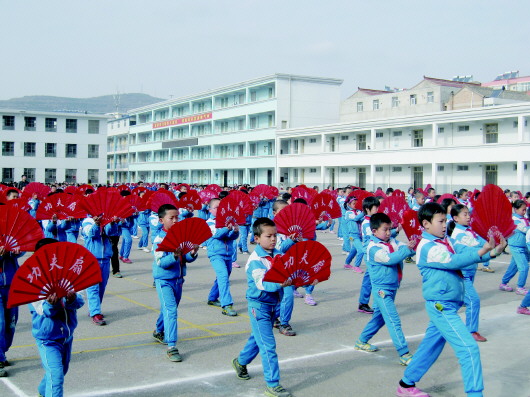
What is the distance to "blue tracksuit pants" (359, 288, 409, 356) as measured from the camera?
244 inches

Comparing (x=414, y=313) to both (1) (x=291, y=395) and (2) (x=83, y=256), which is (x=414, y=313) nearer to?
(1) (x=291, y=395)

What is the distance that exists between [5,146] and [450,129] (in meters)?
42.5

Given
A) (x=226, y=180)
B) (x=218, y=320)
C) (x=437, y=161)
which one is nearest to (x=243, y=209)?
(x=218, y=320)

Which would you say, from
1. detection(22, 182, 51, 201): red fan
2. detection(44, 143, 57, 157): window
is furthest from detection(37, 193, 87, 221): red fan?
detection(44, 143, 57, 157): window

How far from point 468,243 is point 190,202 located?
9.55 m

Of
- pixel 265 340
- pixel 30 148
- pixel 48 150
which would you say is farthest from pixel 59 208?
pixel 30 148

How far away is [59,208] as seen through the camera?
9586 mm

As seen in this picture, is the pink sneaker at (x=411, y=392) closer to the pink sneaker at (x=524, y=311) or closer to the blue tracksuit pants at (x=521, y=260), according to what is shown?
the pink sneaker at (x=524, y=311)

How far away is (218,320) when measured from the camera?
329 inches

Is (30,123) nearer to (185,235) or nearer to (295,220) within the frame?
(295,220)

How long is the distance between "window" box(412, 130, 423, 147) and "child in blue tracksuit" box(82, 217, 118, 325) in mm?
33283

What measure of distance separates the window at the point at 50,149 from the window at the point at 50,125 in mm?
1577

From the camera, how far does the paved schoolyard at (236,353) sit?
557 centimetres

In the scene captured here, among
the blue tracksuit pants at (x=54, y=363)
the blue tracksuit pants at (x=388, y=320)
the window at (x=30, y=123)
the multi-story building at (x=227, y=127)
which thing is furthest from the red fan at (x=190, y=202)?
the window at (x=30, y=123)
